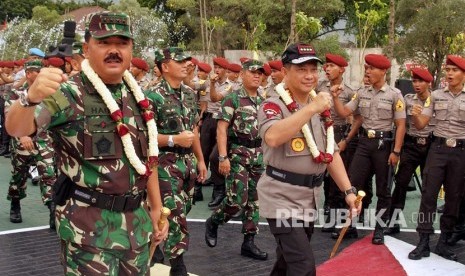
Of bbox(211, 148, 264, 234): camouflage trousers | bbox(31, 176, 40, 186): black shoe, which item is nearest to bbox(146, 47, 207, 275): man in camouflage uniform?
bbox(211, 148, 264, 234): camouflage trousers

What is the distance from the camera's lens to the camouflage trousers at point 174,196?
607cm

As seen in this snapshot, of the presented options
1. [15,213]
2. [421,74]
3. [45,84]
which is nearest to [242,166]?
[421,74]

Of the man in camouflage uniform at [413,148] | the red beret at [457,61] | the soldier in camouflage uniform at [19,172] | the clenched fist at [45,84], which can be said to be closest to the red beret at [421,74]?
the man in camouflage uniform at [413,148]

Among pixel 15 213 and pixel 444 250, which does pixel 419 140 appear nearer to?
pixel 444 250

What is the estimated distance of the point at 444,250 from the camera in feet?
23.6

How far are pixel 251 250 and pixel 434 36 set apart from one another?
56.9 feet

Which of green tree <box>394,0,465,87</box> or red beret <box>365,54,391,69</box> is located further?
green tree <box>394,0,465,87</box>

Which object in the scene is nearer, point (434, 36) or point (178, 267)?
point (178, 267)

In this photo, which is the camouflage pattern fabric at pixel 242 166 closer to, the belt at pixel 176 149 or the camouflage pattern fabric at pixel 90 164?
the belt at pixel 176 149

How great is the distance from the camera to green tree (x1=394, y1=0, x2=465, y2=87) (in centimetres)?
2178

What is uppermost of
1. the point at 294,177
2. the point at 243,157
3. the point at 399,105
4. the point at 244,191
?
the point at 399,105

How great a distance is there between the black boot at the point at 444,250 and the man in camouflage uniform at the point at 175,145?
2.81 m

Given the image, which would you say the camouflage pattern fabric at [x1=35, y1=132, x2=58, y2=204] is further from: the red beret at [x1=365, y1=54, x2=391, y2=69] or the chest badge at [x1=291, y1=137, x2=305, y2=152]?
the chest badge at [x1=291, y1=137, x2=305, y2=152]

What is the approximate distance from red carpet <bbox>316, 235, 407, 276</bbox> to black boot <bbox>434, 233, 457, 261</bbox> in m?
0.51
